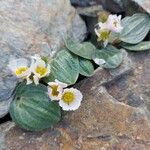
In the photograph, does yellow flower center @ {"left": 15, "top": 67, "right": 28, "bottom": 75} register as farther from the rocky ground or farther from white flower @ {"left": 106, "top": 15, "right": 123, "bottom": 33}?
white flower @ {"left": 106, "top": 15, "right": 123, "bottom": 33}

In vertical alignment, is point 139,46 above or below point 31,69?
below

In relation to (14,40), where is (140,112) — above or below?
below

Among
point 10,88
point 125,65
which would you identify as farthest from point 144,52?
point 10,88

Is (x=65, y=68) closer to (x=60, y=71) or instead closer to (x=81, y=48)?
(x=60, y=71)

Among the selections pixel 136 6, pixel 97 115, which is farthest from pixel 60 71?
pixel 136 6

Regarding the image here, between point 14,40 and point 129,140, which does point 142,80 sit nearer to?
point 129,140

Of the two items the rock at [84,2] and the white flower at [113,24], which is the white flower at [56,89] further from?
the rock at [84,2]

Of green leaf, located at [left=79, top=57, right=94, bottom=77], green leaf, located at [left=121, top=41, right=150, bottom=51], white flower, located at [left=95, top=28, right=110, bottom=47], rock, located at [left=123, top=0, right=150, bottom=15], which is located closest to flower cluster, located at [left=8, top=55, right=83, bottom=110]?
green leaf, located at [left=79, top=57, right=94, bottom=77]

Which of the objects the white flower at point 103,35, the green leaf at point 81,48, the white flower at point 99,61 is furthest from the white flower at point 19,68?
the white flower at point 103,35
